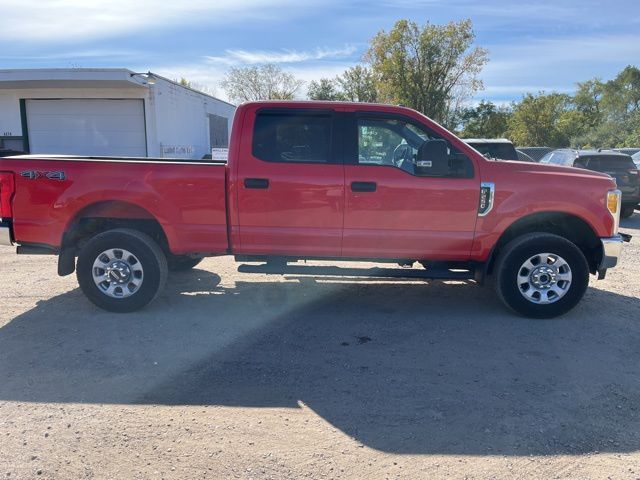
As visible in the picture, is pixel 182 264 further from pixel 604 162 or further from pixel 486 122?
pixel 486 122

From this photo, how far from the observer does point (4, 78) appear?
16297mm

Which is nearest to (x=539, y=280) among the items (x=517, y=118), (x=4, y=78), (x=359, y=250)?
(x=359, y=250)

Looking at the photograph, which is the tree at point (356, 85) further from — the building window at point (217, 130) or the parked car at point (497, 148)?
the parked car at point (497, 148)

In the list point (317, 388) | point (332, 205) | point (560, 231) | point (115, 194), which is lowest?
point (317, 388)

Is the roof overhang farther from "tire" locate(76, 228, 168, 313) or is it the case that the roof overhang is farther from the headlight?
the headlight

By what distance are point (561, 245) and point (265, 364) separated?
320cm

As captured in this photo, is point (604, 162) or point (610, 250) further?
point (604, 162)

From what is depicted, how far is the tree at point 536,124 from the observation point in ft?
137

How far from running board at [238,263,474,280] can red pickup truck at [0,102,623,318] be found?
2cm

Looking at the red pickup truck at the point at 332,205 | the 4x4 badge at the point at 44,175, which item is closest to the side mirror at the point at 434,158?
the red pickup truck at the point at 332,205

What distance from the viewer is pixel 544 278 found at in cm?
554

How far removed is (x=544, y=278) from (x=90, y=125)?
1647cm

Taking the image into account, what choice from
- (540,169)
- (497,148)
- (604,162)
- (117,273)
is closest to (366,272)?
(540,169)

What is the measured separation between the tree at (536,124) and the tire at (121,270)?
41324 mm
